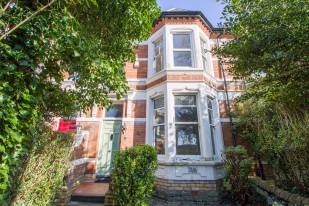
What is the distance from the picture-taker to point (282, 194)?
3.77 m

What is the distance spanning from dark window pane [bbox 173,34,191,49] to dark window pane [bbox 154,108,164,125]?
2897 millimetres

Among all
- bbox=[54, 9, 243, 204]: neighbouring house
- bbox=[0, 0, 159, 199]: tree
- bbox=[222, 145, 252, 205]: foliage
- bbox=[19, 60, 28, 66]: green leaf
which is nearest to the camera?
bbox=[0, 0, 159, 199]: tree

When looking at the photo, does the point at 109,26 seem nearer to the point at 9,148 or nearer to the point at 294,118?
the point at 9,148

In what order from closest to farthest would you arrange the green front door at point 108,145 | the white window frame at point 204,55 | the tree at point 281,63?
the tree at point 281,63
the green front door at point 108,145
the white window frame at point 204,55

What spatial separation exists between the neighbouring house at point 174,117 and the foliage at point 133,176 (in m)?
1.90

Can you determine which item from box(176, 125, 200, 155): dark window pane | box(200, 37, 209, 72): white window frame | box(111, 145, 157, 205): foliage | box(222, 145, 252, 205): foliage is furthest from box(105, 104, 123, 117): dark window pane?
box(222, 145, 252, 205): foliage

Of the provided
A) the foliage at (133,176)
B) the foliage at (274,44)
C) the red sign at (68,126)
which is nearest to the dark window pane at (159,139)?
the foliage at (133,176)

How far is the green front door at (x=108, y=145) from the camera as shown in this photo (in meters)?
6.70

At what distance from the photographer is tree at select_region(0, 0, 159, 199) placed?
1997 millimetres

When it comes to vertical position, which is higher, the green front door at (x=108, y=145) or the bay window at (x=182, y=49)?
the bay window at (x=182, y=49)

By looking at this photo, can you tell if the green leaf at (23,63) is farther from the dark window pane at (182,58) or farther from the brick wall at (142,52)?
the brick wall at (142,52)

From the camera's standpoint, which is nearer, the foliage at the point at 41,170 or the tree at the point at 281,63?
the foliage at the point at 41,170

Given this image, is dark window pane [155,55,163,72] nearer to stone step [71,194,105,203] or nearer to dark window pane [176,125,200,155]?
dark window pane [176,125,200,155]

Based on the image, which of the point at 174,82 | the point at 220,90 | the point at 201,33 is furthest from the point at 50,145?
the point at 201,33
